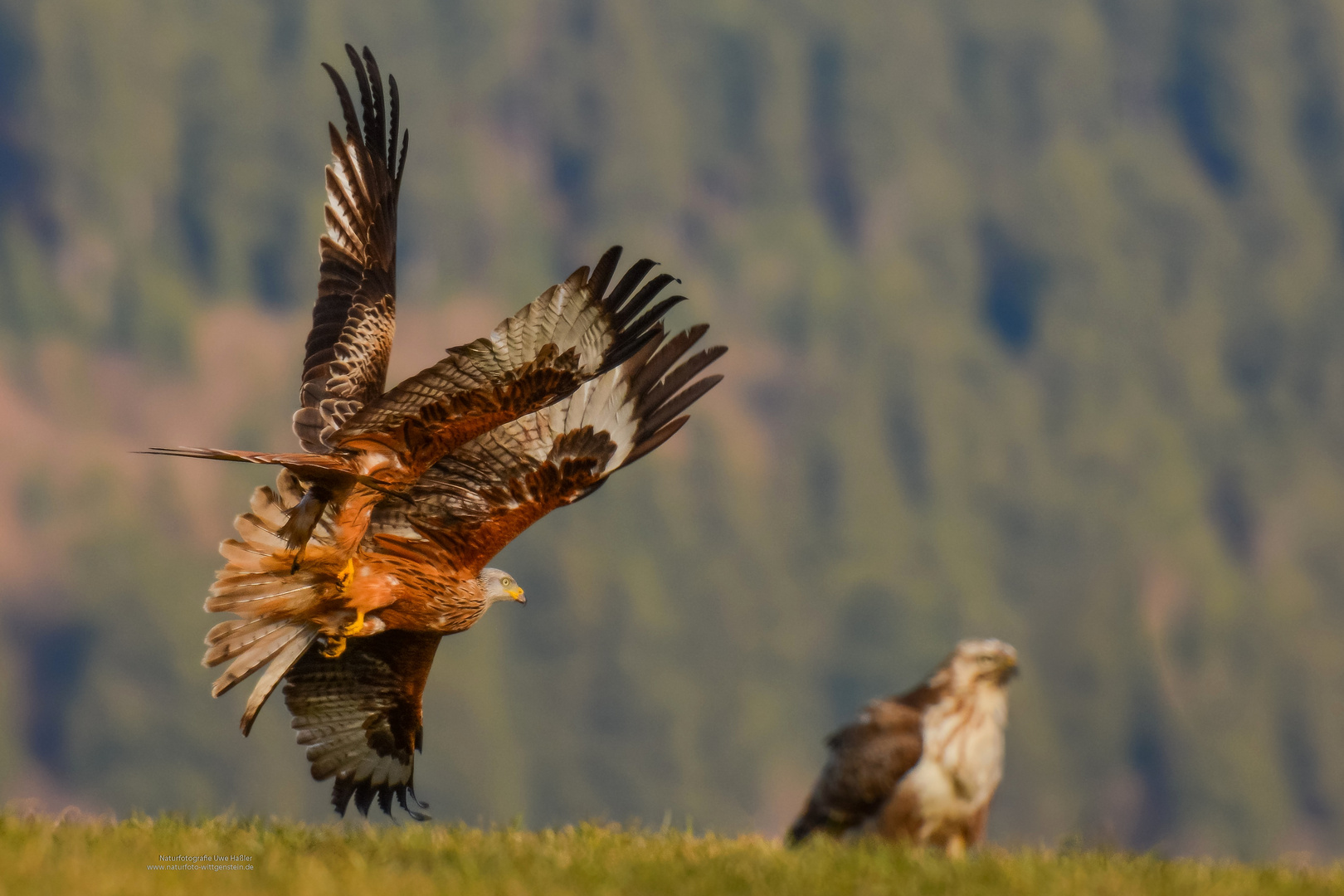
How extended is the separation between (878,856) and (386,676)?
471 centimetres

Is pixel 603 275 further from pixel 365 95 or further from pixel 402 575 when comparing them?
pixel 365 95

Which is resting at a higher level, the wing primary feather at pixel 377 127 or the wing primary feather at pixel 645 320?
the wing primary feather at pixel 377 127

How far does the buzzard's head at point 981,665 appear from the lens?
11141mm

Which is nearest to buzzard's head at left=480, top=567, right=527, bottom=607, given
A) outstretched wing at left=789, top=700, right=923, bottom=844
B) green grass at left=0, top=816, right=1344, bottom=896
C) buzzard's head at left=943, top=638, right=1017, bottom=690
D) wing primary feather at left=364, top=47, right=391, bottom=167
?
outstretched wing at left=789, top=700, right=923, bottom=844

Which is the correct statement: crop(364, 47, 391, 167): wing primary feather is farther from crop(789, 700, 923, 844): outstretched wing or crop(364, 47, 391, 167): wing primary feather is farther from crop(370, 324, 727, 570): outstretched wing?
crop(789, 700, 923, 844): outstretched wing

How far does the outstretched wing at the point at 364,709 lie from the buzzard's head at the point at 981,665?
Answer: 349 centimetres

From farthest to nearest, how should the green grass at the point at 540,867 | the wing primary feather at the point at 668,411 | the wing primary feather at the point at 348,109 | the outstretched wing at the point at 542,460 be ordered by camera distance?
the wing primary feather at the point at 348,109 < the wing primary feather at the point at 668,411 < the outstretched wing at the point at 542,460 < the green grass at the point at 540,867

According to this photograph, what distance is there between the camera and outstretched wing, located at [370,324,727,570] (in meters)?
11.0

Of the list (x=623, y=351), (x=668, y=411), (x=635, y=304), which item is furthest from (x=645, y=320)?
(x=668, y=411)

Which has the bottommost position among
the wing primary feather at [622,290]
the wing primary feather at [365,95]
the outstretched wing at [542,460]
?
the outstretched wing at [542,460]

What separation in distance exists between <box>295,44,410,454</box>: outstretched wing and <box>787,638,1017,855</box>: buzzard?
4073mm

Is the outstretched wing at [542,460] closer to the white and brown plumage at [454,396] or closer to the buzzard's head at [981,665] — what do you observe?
the white and brown plumage at [454,396]

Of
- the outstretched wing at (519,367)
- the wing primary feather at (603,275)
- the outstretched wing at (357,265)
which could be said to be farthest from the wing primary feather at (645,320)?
the outstretched wing at (357,265)

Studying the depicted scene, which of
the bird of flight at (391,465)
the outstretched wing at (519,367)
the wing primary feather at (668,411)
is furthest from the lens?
the wing primary feather at (668,411)
